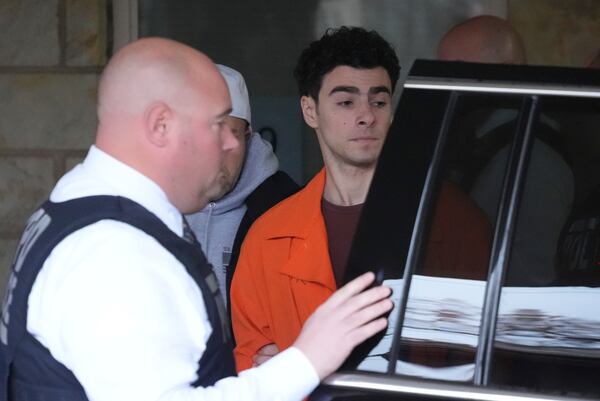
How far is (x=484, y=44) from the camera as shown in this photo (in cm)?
360

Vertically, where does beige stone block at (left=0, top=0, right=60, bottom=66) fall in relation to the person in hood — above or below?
above

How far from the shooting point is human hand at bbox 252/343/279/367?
3.06 meters

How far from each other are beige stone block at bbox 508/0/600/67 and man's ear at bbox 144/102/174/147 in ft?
11.1

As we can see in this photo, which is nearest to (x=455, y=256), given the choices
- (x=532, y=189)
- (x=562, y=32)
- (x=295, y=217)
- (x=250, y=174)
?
(x=532, y=189)

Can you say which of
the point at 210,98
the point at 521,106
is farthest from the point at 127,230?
the point at 521,106

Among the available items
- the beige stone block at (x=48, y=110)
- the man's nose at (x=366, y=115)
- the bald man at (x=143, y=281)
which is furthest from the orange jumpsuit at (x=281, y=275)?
the beige stone block at (x=48, y=110)

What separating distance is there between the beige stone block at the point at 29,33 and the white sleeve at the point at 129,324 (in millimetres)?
3372

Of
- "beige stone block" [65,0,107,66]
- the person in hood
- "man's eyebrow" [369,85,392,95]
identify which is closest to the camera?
"man's eyebrow" [369,85,392,95]

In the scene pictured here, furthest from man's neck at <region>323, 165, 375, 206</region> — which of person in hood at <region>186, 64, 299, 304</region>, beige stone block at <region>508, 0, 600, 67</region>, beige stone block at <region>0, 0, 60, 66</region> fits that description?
beige stone block at <region>0, 0, 60, 66</region>

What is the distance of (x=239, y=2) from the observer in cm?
559

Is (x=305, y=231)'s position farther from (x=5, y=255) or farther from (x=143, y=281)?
(x=5, y=255)

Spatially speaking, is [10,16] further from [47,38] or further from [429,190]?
[429,190]

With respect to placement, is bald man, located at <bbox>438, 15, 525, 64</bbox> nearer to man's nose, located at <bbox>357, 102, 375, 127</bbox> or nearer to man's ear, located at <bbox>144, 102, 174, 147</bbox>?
man's nose, located at <bbox>357, 102, 375, 127</bbox>

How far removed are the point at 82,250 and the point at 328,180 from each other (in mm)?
1506
